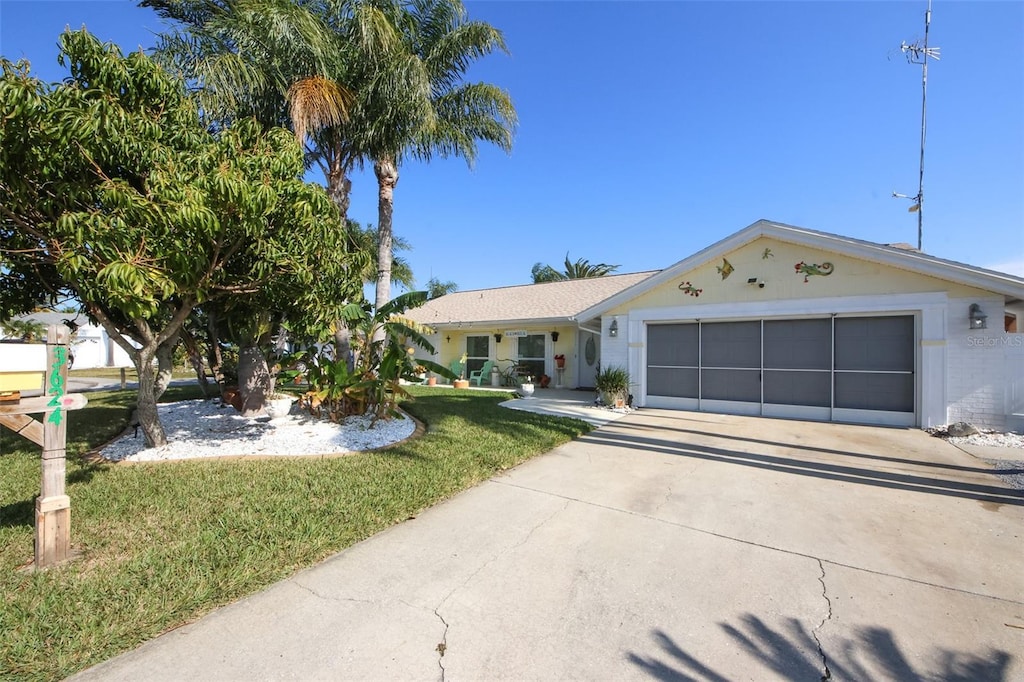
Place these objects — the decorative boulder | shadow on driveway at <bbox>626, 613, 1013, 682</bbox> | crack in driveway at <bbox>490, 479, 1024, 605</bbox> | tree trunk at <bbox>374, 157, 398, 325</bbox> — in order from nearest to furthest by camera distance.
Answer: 1. shadow on driveway at <bbox>626, 613, 1013, 682</bbox>
2. crack in driveway at <bbox>490, 479, 1024, 605</bbox>
3. the decorative boulder
4. tree trunk at <bbox>374, 157, 398, 325</bbox>

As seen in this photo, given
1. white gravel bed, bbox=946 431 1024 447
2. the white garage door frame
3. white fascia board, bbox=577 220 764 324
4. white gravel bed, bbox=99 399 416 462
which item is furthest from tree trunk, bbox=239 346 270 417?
white gravel bed, bbox=946 431 1024 447

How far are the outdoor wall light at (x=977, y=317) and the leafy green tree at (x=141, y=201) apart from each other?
38.5 ft

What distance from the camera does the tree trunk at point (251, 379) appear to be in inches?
370

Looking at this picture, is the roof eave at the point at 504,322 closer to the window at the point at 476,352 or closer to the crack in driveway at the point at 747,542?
the window at the point at 476,352

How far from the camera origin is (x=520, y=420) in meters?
9.77

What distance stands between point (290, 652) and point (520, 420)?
7.29 meters

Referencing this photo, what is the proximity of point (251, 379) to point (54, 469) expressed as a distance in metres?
6.05

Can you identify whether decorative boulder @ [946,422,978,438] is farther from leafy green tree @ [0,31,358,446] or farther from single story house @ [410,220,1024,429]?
leafy green tree @ [0,31,358,446]

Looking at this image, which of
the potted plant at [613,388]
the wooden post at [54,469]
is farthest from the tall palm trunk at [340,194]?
the potted plant at [613,388]

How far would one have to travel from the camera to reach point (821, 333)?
10.4 meters

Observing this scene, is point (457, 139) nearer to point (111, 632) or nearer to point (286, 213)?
point (286, 213)

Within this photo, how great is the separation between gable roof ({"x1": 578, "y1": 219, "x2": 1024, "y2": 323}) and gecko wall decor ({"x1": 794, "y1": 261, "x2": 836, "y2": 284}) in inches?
15.2

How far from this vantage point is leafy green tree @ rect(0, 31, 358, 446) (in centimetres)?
421

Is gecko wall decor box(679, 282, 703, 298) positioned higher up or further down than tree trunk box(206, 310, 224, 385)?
higher up
